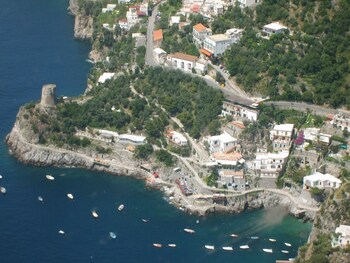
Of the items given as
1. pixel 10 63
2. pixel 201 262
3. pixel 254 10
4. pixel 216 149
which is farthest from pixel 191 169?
pixel 10 63

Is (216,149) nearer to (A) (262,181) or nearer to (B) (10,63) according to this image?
(A) (262,181)

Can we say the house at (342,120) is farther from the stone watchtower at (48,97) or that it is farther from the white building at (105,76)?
the stone watchtower at (48,97)

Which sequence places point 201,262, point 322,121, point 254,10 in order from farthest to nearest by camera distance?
point 254,10 → point 322,121 → point 201,262

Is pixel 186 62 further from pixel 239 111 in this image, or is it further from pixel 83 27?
pixel 83 27

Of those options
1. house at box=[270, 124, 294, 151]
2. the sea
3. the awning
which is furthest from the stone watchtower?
house at box=[270, 124, 294, 151]

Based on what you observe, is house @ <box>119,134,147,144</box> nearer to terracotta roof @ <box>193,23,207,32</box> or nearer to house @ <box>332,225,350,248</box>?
terracotta roof @ <box>193,23,207,32</box>
